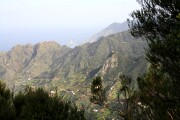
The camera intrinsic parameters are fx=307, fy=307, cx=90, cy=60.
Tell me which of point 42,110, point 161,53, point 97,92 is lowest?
point 42,110

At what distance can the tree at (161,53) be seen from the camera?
14141mm

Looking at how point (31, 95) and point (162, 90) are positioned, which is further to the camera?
point (31, 95)

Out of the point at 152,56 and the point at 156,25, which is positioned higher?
the point at 156,25

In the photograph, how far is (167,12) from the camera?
1722 centimetres

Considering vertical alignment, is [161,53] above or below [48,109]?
above

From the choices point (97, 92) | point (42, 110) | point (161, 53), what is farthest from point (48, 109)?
point (161, 53)

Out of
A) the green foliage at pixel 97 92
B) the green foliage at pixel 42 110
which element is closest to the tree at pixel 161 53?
the green foliage at pixel 97 92

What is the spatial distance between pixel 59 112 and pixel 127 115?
415cm

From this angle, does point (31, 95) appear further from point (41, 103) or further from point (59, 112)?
point (59, 112)

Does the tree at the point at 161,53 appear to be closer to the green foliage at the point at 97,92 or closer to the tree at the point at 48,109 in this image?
the green foliage at the point at 97,92

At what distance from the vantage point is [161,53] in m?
14.3

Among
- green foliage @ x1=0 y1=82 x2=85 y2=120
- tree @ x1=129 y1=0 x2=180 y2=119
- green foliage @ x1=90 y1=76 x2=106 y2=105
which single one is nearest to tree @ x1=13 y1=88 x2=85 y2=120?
green foliage @ x1=0 y1=82 x2=85 y2=120

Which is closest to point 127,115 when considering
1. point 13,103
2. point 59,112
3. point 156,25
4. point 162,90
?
point 162,90

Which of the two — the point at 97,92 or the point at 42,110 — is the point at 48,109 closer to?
the point at 42,110
